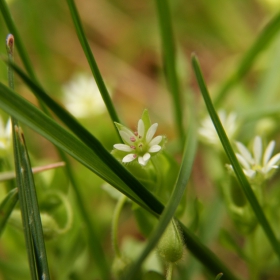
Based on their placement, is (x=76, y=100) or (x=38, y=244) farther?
(x=76, y=100)

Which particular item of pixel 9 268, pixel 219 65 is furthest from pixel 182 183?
pixel 219 65

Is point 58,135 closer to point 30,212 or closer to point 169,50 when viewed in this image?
point 30,212

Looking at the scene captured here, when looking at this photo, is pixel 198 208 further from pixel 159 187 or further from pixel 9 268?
pixel 9 268

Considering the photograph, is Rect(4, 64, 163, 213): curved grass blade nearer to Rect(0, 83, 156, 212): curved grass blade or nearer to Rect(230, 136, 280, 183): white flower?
Rect(0, 83, 156, 212): curved grass blade

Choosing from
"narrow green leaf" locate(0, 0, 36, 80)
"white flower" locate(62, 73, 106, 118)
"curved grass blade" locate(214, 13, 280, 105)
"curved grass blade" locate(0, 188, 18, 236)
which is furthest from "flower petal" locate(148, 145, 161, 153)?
"white flower" locate(62, 73, 106, 118)

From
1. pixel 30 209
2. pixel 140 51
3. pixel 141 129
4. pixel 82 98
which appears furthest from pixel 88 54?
pixel 140 51

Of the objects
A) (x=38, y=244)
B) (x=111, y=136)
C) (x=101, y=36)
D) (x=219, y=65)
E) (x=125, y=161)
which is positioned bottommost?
(x=38, y=244)
